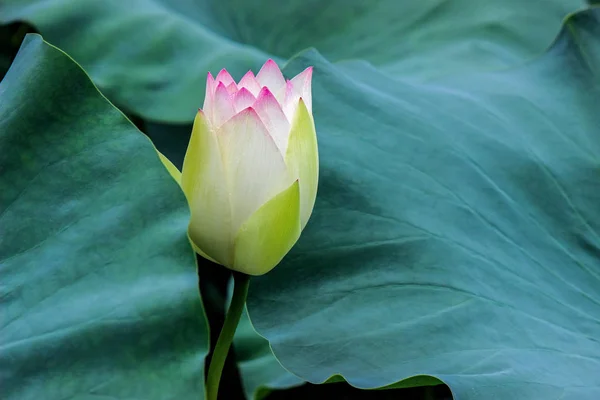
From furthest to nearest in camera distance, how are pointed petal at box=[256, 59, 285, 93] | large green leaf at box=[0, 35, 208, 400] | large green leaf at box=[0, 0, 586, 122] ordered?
large green leaf at box=[0, 0, 586, 122] → pointed petal at box=[256, 59, 285, 93] → large green leaf at box=[0, 35, 208, 400]

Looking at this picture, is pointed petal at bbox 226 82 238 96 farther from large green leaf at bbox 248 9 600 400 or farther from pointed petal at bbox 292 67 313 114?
large green leaf at bbox 248 9 600 400

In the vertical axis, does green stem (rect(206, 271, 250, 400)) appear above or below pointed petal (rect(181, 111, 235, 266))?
below

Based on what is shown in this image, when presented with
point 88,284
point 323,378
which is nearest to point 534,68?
point 323,378

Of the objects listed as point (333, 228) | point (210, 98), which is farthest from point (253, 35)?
point (210, 98)

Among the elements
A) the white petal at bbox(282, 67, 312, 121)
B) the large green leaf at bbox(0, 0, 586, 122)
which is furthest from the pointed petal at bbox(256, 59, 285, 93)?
the large green leaf at bbox(0, 0, 586, 122)

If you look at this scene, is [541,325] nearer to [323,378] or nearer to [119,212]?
[323,378]
